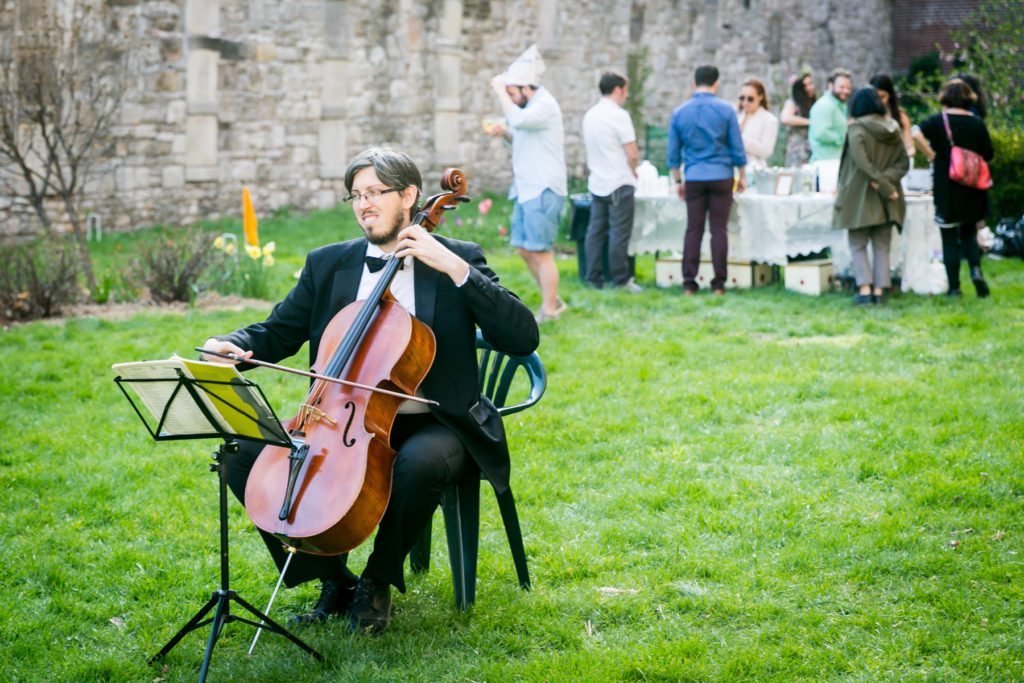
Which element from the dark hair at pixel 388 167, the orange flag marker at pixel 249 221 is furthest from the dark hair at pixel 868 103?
the dark hair at pixel 388 167

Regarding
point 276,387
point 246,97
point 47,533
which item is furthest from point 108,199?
point 47,533

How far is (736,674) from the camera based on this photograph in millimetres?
3727

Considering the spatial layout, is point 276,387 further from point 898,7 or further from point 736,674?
point 898,7

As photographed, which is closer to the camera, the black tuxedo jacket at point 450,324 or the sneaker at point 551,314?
the black tuxedo jacket at point 450,324

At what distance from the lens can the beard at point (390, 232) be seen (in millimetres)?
4086

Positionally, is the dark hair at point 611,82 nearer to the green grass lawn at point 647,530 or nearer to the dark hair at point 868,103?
the dark hair at point 868,103

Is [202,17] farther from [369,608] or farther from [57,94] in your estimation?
[369,608]

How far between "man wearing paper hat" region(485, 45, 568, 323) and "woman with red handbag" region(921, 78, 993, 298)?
2.84 m

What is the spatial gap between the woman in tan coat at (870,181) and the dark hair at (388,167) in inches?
235

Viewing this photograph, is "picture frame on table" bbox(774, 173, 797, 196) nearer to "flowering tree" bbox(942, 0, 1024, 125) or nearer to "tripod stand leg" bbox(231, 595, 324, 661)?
"flowering tree" bbox(942, 0, 1024, 125)

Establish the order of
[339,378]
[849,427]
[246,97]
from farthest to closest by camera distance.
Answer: [246,97]
[849,427]
[339,378]

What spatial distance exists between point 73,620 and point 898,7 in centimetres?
2629

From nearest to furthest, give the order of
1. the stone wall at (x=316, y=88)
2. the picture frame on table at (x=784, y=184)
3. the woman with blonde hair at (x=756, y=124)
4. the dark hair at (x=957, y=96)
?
1. the dark hair at (x=957, y=96)
2. the picture frame on table at (x=784, y=184)
3. the woman with blonde hair at (x=756, y=124)
4. the stone wall at (x=316, y=88)

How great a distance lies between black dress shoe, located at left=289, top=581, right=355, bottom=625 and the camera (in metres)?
4.15
